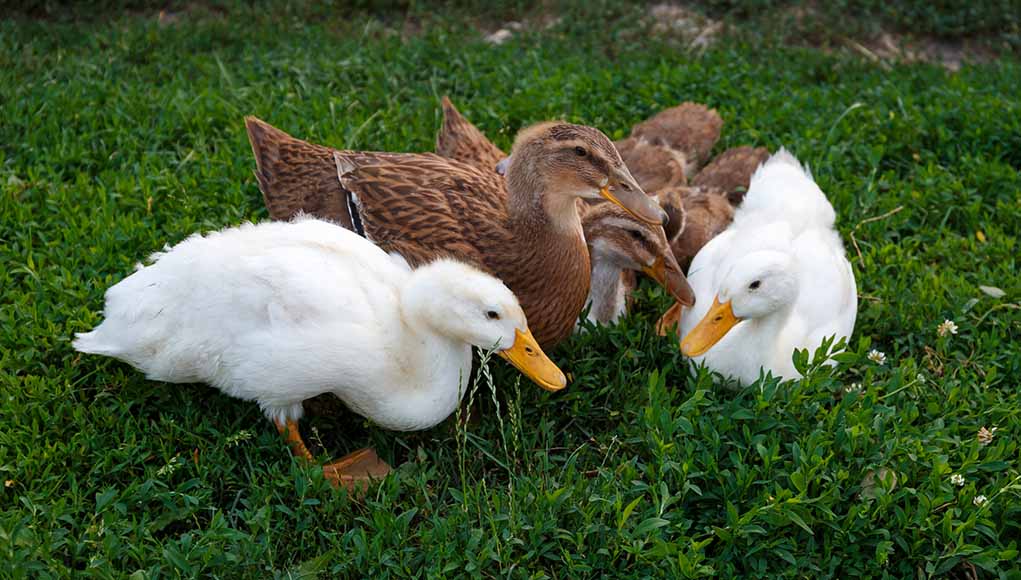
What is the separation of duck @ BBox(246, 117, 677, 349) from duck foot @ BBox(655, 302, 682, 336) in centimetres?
47

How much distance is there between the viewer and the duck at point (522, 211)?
4.20 meters

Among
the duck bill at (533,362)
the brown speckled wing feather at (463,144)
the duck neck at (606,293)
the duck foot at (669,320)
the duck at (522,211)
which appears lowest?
the duck foot at (669,320)

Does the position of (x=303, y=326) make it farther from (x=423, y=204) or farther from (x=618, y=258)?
(x=618, y=258)

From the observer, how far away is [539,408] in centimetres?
415

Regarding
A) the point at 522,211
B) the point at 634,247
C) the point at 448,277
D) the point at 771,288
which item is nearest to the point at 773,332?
the point at 771,288

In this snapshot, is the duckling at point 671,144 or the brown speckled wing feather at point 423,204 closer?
the brown speckled wing feather at point 423,204

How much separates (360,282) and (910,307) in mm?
2636

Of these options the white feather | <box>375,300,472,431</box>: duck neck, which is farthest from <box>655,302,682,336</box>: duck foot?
<box>375,300,472,431</box>: duck neck

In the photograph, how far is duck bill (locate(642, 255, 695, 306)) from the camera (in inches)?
183

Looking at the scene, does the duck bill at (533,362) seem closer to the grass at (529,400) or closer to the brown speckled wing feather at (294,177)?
the grass at (529,400)

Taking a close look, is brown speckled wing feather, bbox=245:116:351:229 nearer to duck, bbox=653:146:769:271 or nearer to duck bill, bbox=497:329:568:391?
duck bill, bbox=497:329:568:391

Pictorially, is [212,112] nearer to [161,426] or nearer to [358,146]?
[358,146]

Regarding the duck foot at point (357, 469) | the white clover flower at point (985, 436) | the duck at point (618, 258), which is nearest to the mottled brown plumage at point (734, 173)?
the duck at point (618, 258)

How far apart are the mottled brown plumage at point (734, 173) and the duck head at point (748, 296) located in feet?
4.80
